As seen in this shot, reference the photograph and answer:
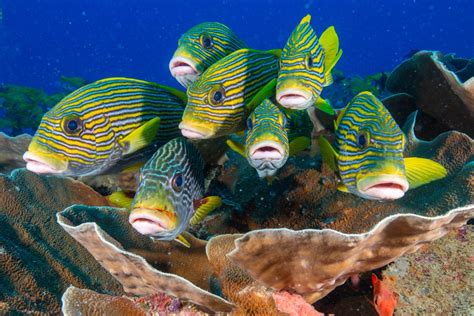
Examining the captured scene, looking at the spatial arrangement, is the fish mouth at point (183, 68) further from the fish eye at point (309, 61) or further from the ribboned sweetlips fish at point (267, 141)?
the fish eye at point (309, 61)

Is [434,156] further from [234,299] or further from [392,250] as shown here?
[234,299]

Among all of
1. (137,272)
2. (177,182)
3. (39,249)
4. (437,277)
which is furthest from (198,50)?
(437,277)

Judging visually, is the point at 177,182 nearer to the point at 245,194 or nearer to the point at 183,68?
the point at 183,68

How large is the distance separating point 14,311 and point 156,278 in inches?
41.2

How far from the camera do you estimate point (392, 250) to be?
232 cm

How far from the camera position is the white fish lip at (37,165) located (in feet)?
7.76

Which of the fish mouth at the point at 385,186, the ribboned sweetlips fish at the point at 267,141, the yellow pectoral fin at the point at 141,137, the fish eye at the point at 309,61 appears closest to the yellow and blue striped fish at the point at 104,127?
the yellow pectoral fin at the point at 141,137

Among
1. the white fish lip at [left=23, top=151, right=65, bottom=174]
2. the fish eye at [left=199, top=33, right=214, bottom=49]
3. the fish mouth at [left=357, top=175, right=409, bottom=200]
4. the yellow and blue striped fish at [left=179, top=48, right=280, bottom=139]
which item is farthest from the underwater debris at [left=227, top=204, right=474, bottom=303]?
the fish eye at [left=199, top=33, right=214, bottom=49]

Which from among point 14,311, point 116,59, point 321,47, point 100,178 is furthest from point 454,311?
point 116,59

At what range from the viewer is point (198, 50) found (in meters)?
3.07

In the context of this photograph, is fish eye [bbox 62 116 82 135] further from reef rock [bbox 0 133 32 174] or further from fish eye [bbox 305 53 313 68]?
reef rock [bbox 0 133 32 174]

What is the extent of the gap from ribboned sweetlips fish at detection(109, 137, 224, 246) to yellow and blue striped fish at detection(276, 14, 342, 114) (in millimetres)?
766

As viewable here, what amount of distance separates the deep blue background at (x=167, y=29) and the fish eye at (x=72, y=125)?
341 ft

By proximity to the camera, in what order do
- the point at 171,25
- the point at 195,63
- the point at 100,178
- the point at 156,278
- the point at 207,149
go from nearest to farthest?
the point at 156,278, the point at 195,63, the point at 207,149, the point at 100,178, the point at 171,25
